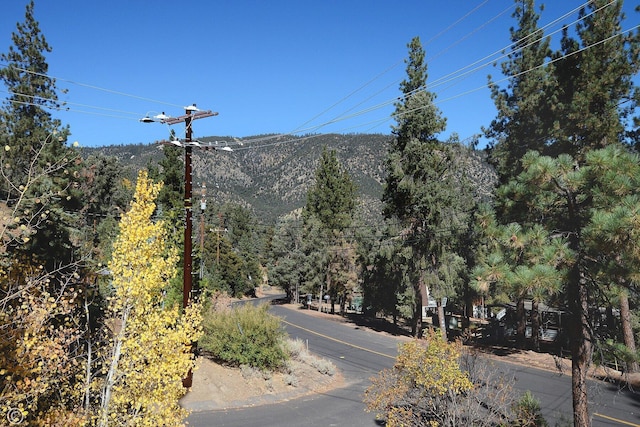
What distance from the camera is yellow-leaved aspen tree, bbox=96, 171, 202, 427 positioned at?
666cm

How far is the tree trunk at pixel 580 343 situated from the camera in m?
9.29

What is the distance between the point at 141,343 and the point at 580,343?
8.82 metres

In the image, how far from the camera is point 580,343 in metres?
9.62

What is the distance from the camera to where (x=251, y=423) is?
1438 centimetres

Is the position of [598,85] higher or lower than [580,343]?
higher

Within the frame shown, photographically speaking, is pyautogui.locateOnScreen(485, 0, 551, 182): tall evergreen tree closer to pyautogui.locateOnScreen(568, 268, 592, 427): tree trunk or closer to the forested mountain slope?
pyautogui.locateOnScreen(568, 268, 592, 427): tree trunk

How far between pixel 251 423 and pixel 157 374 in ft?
29.1

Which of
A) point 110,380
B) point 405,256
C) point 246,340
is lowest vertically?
point 246,340

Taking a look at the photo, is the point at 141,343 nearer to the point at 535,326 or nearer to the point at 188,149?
the point at 188,149

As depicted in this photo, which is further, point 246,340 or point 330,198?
point 330,198

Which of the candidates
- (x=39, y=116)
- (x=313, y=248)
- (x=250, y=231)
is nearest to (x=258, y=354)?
(x=39, y=116)

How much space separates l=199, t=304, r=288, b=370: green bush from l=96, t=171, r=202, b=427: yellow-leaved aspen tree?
39.8 ft

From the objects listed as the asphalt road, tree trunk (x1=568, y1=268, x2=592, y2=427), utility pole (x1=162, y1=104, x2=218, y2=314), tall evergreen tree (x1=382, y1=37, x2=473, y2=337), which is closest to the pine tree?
tall evergreen tree (x1=382, y1=37, x2=473, y2=337)

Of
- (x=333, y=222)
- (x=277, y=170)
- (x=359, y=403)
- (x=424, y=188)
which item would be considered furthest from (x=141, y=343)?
(x=277, y=170)
